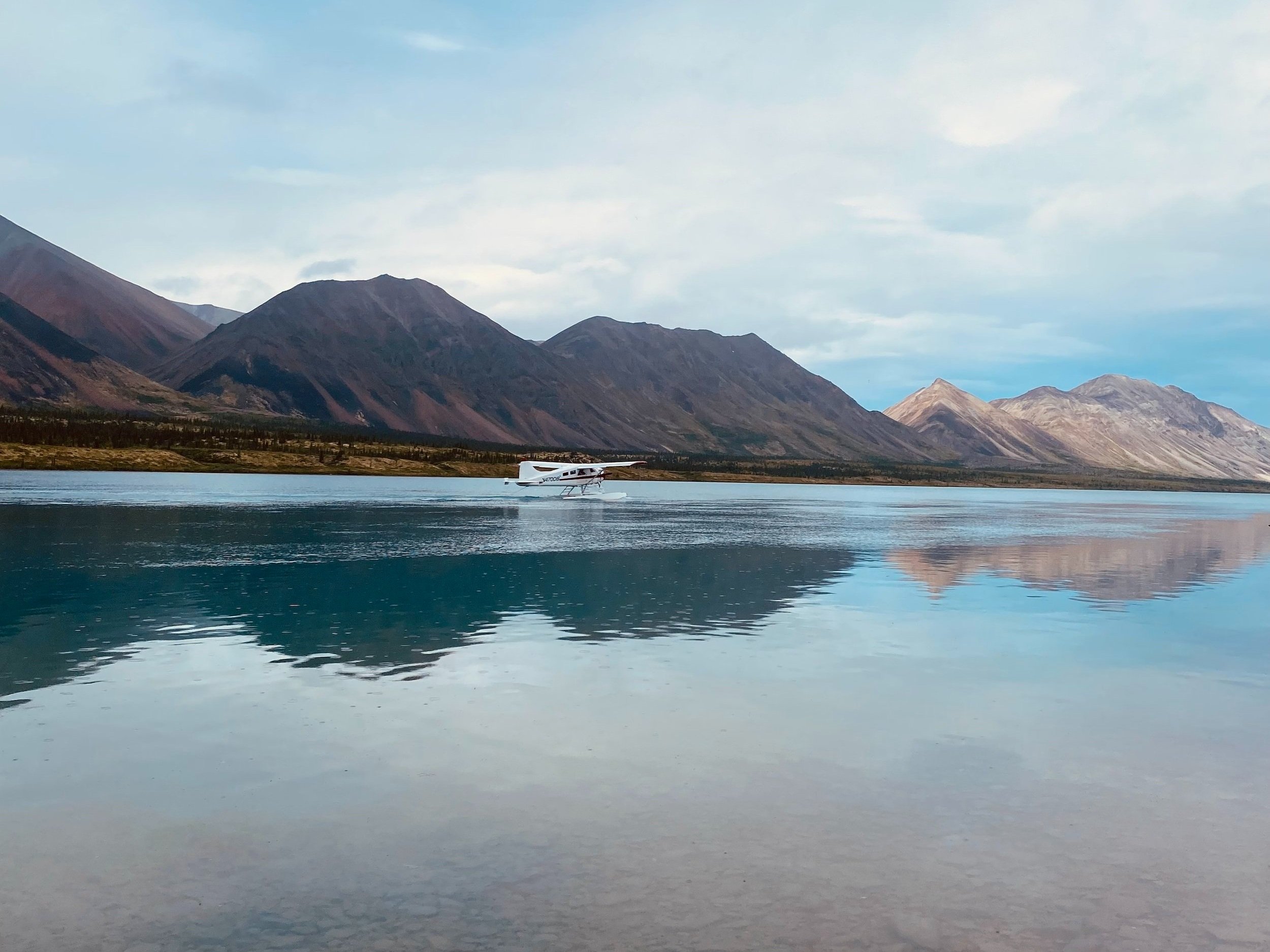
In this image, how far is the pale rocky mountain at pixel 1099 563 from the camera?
174 feet

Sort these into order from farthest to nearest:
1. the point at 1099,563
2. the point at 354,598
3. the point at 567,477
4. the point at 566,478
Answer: the point at 567,477 → the point at 566,478 → the point at 1099,563 → the point at 354,598

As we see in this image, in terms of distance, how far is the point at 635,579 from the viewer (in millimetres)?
50281

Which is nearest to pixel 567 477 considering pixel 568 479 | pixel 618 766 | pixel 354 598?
pixel 568 479

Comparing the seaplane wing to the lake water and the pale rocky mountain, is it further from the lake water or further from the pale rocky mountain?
the lake water

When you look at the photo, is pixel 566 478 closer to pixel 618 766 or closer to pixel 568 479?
pixel 568 479

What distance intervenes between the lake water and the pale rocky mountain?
6.38 m

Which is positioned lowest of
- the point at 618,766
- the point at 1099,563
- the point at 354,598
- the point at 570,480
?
the point at 1099,563

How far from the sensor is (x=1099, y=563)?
6819cm

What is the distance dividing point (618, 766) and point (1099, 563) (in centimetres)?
5969

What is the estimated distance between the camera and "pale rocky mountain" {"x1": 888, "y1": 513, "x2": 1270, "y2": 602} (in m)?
53.2

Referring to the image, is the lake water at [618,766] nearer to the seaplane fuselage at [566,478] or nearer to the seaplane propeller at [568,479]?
the seaplane propeller at [568,479]

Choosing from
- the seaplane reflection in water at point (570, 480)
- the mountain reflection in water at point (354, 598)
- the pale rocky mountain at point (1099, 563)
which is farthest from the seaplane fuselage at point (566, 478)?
the mountain reflection in water at point (354, 598)

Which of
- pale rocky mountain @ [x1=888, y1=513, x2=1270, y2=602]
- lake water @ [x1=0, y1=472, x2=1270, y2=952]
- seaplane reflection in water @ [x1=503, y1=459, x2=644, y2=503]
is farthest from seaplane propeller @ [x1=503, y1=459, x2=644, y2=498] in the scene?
lake water @ [x1=0, y1=472, x2=1270, y2=952]

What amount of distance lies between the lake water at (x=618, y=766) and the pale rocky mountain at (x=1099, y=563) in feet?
20.9
